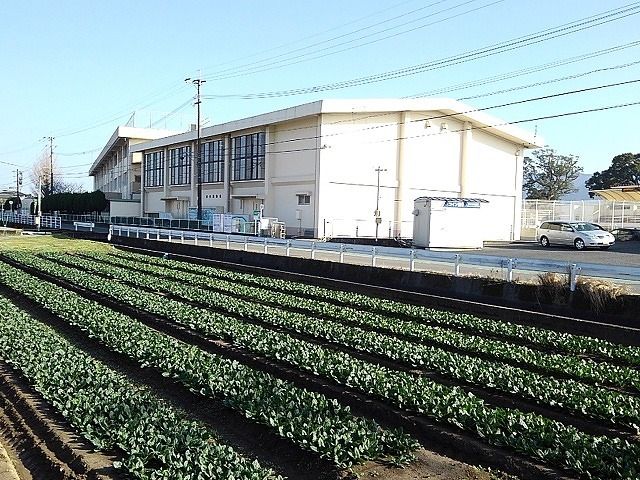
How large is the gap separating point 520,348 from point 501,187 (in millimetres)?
38864

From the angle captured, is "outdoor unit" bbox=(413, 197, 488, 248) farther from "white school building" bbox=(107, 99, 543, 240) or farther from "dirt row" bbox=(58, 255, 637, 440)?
"dirt row" bbox=(58, 255, 637, 440)

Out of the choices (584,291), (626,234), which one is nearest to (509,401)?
(584,291)

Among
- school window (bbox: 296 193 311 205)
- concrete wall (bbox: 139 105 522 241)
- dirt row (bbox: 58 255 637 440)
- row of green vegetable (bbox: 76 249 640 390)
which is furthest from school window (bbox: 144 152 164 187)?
dirt row (bbox: 58 255 637 440)

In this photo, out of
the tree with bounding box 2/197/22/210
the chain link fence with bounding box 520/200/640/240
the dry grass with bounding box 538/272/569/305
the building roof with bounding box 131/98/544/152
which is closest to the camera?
the dry grass with bounding box 538/272/569/305

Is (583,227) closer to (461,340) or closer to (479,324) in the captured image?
(479,324)

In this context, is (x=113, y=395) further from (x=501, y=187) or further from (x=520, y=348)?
(x=501, y=187)

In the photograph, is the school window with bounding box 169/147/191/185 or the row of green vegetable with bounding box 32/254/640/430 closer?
the row of green vegetable with bounding box 32/254/640/430

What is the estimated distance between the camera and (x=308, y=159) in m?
41.2

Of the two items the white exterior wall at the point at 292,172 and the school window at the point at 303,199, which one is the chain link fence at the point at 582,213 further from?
the white exterior wall at the point at 292,172

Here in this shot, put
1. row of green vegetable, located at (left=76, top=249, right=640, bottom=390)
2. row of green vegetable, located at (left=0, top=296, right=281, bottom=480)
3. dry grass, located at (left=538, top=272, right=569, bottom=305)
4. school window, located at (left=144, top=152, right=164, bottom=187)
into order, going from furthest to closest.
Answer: school window, located at (left=144, top=152, right=164, bottom=187), dry grass, located at (left=538, top=272, right=569, bottom=305), row of green vegetable, located at (left=76, top=249, right=640, bottom=390), row of green vegetable, located at (left=0, top=296, right=281, bottom=480)

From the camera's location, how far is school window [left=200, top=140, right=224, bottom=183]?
171 ft

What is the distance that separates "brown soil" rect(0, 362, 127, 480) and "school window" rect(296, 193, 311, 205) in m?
33.7

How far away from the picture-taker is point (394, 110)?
4053cm

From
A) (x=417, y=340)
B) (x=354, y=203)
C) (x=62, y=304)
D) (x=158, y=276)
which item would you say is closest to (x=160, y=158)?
(x=354, y=203)
